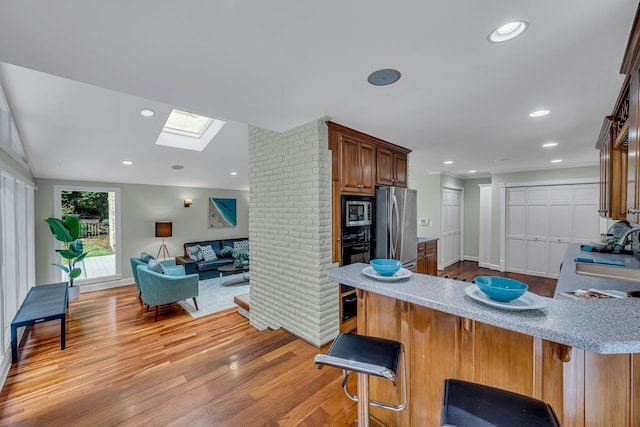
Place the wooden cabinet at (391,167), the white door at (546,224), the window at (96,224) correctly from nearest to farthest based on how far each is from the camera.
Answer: the wooden cabinet at (391,167), the white door at (546,224), the window at (96,224)

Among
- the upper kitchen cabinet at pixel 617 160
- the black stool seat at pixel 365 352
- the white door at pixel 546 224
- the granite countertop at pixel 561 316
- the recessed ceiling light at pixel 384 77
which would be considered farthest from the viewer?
the white door at pixel 546 224

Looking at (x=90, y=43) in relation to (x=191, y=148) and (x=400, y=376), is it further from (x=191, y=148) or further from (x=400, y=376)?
(x=191, y=148)

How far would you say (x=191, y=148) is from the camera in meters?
4.98

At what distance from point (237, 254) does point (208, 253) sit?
82 cm

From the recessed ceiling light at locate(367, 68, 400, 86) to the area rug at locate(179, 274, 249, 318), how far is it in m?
4.31

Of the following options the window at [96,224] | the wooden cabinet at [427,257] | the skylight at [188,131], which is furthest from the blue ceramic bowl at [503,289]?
the window at [96,224]

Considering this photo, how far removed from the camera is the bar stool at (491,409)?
2.87 feet

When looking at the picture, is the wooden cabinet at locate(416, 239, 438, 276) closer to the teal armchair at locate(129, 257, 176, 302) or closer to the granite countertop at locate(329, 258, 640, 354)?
the granite countertop at locate(329, 258, 640, 354)

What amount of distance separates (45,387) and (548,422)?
→ 3.96 metres

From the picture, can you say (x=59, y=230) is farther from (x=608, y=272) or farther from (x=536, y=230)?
(x=536, y=230)

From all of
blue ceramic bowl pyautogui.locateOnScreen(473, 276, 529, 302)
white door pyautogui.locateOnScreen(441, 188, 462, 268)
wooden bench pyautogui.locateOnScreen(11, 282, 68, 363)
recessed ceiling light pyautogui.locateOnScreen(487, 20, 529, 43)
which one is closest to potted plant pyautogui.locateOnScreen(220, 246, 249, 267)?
wooden bench pyautogui.locateOnScreen(11, 282, 68, 363)

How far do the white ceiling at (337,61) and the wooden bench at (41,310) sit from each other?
8.05ft

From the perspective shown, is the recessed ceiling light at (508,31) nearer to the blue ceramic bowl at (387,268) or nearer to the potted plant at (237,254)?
the blue ceramic bowl at (387,268)

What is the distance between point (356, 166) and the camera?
3.04 m
